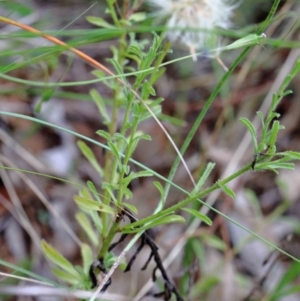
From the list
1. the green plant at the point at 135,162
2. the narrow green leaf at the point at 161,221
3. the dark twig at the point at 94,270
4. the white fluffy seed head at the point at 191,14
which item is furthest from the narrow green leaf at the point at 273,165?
the white fluffy seed head at the point at 191,14

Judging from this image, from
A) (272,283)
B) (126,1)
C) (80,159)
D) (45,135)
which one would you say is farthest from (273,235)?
(126,1)

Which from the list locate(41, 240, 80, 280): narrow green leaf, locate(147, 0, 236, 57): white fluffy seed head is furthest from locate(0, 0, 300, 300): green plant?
locate(147, 0, 236, 57): white fluffy seed head

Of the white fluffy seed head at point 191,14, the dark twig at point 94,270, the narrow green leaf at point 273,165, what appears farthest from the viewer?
the white fluffy seed head at point 191,14

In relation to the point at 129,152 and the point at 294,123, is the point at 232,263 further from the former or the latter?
the point at 129,152

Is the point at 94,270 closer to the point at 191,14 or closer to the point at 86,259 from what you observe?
the point at 86,259

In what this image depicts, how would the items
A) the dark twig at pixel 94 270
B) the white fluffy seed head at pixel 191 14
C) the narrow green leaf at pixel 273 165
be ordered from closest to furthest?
the narrow green leaf at pixel 273 165 < the dark twig at pixel 94 270 < the white fluffy seed head at pixel 191 14

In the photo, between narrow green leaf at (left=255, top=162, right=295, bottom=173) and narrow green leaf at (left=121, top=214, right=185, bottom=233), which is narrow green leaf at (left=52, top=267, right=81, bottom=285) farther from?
narrow green leaf at (left=255, top=162, right=295, bottom=173)

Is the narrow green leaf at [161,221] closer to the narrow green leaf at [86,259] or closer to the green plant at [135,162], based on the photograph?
the green plant at [135,162]

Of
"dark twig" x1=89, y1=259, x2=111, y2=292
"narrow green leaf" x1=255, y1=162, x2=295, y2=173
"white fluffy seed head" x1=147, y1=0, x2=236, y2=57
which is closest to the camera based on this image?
"narrow green leaf" x1=255, y1=162, x2=295, y2=173

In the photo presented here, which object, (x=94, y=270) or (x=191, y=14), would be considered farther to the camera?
(x=191, y=14)

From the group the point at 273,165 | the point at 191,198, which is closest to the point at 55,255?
the point at 191,198

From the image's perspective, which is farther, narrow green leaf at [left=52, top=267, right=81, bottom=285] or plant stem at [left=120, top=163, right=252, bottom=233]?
narrow green leaf at [left=52, top=267, right=81, bottom=285]

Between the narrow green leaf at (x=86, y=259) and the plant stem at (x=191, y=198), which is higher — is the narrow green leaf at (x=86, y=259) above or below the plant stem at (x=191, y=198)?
below
